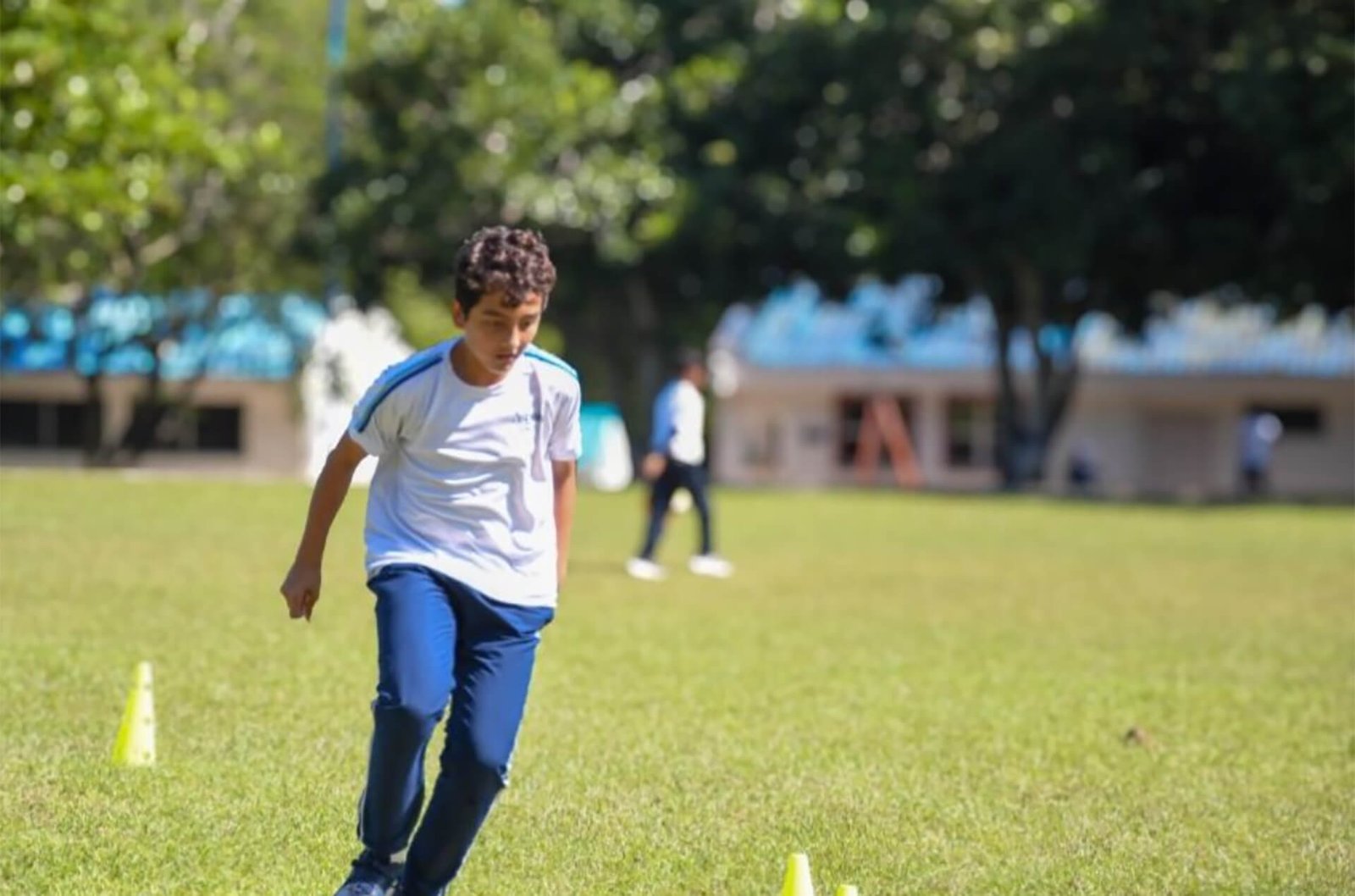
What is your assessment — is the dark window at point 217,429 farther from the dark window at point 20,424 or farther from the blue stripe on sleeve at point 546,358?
the blue stripe on sleeve at point 546,358

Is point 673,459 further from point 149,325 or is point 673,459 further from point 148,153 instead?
point 149,325

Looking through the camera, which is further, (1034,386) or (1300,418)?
(1300,418)

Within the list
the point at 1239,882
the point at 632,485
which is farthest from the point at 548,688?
the point at 632,485

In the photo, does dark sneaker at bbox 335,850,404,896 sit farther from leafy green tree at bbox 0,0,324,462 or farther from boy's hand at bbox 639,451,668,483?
leafy green tree at bbox 0,0,324,462

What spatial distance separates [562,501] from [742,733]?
399 cm

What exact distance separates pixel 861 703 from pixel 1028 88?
2996 centimetres

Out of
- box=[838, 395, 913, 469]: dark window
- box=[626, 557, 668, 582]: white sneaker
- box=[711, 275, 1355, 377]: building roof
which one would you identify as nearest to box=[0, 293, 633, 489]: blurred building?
box=[711, 275, 1355, 377]: building roof

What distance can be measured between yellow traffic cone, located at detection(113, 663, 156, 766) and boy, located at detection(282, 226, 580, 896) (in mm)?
2416

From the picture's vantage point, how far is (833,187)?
143 ft

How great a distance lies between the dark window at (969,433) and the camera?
219 ft

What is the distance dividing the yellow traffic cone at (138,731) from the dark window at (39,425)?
57.2 m

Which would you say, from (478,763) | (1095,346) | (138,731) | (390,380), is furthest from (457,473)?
(1095,346)

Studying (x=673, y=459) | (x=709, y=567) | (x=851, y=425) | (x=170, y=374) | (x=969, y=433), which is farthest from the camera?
(x=851, y=425)

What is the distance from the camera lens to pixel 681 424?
2014 centimetres
